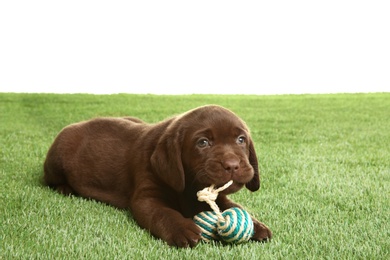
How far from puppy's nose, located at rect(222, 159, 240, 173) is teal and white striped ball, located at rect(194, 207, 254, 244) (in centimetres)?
34

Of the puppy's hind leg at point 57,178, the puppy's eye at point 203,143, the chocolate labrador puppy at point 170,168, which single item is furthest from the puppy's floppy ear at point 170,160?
the puppy's hind leg at point 57,178

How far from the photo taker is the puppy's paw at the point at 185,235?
362 cm

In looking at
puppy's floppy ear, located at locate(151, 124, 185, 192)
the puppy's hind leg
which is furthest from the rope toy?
the puppy's hind leg

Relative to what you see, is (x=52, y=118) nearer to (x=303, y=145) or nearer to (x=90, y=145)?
(x=303, y=145)

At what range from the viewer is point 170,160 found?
13.4ft

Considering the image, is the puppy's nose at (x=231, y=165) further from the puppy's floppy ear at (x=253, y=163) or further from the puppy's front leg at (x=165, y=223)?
the puppy's floppy ear at (x=253, y=163)

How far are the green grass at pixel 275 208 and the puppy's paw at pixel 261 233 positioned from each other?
0.07m

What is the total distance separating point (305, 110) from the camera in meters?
18.2

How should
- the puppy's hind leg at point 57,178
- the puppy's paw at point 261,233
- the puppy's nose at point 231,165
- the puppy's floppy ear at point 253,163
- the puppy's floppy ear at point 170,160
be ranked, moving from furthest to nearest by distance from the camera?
the puppy's hind leg at point 57,178
the puppy's floppy ear at point 253,163
the puppy's floppy ear at point 170,160
the puppy's paw at point 261,233
the puppy's nose at point 231,165

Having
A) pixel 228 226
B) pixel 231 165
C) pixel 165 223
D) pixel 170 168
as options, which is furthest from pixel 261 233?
pixel 170 168

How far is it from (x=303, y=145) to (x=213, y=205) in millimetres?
6365

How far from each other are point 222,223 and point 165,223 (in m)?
0.40

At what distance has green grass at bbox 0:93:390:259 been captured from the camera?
11.8 ft

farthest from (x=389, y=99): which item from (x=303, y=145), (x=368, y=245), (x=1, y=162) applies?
(x=368, y=245)
